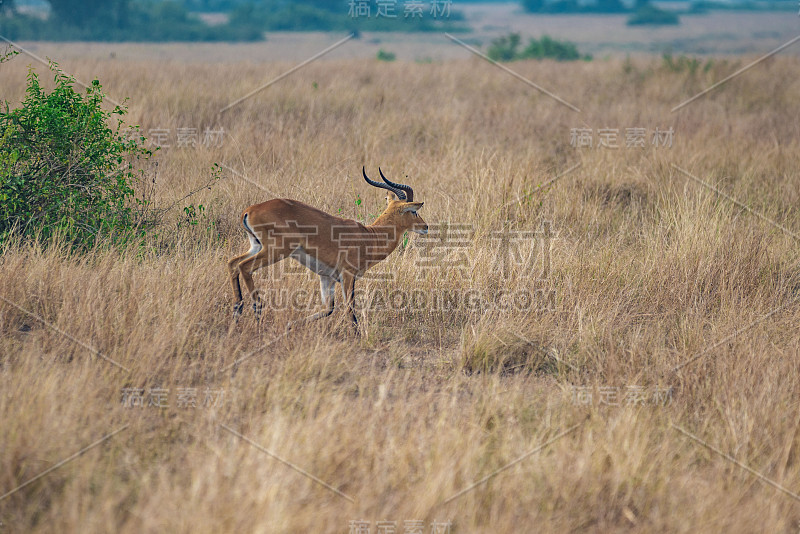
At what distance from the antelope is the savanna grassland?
24 cm

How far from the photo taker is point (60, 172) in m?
6.02

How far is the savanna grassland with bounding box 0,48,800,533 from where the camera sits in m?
3.24

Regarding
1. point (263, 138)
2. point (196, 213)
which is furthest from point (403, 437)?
point (263, 138)

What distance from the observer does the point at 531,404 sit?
169 inches

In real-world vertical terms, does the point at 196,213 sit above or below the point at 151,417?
above

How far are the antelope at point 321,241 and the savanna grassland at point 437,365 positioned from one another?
24cm

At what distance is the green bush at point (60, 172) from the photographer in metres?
5.71

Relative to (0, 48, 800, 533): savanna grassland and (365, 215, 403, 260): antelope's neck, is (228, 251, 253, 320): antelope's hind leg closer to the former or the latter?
(0, 48, 800, 533): savanna grassland

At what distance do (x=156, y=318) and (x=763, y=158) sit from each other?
8.28 m

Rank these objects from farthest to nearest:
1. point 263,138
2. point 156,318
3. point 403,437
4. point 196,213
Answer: point 263,138
point 196,213
point 156,318
point 403,437

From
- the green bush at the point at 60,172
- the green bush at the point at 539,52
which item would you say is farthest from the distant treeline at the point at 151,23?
the green bush at the point at 60,172

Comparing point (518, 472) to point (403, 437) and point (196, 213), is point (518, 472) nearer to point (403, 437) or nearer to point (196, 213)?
point (403, 437)

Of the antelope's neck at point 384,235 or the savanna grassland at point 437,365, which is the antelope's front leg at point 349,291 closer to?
the savanna grassland at point 437,365

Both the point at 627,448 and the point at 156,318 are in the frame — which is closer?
the point at 627,448
